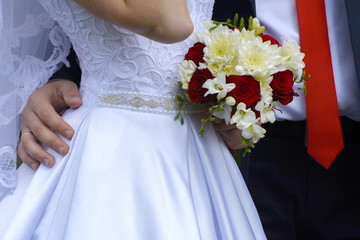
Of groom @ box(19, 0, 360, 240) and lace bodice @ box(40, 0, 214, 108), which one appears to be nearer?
lace bodice @ box(40, 0, 214, 108)

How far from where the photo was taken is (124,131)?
41.8 inches

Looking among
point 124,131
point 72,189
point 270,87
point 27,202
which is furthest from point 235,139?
point 27,202

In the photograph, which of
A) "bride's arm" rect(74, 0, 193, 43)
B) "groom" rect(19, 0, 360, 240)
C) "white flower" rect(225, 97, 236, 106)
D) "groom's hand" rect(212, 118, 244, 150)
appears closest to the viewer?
"bride's arm" rect(74, 0, 193, 43)

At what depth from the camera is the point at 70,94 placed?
121 cm

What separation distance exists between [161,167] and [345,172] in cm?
78

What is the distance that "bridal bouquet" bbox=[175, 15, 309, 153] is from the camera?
1016 millimetres

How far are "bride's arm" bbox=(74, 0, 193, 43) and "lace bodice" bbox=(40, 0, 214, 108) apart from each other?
0.14m

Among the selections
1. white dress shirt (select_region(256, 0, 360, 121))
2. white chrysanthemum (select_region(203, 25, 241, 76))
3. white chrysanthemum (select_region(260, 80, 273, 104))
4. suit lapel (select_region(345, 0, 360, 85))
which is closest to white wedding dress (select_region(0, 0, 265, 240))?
white chrysanthemum (select_region(203, 25, 241, 76))

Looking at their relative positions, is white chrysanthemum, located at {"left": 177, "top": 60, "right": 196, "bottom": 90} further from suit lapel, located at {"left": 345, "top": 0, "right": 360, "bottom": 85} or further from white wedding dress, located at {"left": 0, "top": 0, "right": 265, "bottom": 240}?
suit lapel, located at {"left": 345, "top": 0, "right": 360, "bottom": 85}

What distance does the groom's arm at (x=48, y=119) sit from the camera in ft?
3.61

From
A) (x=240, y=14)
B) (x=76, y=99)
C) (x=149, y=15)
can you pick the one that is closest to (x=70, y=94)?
(x=76, y=99)

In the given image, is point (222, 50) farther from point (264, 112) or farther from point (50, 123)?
point (50, 123)

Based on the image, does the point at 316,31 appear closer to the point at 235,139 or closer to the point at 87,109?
the point at 235,139

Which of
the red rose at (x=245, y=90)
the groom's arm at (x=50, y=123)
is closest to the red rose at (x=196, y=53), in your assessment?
the red rose at (x=245, y=90)
